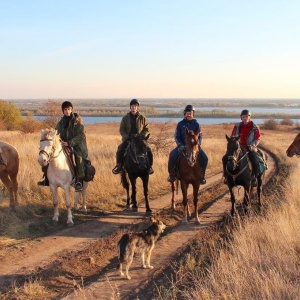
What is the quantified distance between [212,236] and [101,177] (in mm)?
6985

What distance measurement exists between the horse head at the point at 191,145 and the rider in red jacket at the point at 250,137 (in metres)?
1.34

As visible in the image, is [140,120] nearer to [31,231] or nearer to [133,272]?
[31,231]

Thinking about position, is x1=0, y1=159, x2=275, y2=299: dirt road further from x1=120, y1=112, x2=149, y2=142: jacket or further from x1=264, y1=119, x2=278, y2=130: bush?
x1=264, y1=119, x2=278, y2=130: bush

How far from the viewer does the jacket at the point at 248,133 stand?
11.0 metres

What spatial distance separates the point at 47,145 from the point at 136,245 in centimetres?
371

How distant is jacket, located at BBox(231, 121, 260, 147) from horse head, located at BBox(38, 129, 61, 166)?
16.9 feet

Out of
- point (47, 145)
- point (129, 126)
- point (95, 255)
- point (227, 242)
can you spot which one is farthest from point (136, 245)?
point (129, 126)

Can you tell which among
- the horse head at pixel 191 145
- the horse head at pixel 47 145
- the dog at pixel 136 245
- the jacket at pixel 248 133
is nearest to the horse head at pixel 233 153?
the horse head at pixel 191 145

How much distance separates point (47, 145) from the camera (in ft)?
29.4

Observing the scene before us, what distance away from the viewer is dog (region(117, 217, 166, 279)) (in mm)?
6324

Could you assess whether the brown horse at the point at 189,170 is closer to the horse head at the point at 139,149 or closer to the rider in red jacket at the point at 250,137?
the rider in red jacket at the point at 250,137

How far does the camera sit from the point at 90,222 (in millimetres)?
9953

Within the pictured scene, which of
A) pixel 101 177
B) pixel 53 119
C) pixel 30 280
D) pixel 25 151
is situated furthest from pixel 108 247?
pixel 53 119

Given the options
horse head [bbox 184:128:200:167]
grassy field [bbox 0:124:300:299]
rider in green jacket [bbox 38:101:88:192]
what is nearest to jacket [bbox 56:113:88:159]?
rider in green jacket [bbox 38:101:88:192]
